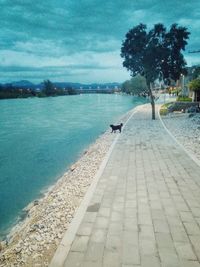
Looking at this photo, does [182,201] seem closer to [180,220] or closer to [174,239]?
[180,220]

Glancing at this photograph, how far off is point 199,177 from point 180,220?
144 inches

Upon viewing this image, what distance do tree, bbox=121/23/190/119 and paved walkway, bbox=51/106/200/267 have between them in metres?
21.5

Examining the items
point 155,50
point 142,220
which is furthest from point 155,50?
point 142,220

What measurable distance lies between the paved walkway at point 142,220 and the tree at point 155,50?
2155 cm

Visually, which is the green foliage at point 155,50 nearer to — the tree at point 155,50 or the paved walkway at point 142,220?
the tree at point 155,50

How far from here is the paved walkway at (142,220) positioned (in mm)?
5121

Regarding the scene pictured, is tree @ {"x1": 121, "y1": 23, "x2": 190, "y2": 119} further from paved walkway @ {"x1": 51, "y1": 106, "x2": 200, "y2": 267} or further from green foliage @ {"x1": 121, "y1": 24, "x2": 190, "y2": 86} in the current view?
paved walkway @ {"x1": 51, "y1": 106, "x2": 200, "y2": 267}

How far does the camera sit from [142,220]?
650 cm

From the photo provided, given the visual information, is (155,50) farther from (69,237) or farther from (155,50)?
(69,237)

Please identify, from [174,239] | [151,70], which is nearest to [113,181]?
[174,239]

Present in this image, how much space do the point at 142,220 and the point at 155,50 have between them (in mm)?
26540

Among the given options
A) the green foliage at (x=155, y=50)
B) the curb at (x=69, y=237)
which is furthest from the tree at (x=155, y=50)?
the curb at (x=69, y=237)

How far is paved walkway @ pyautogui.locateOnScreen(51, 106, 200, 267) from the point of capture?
5121 mm

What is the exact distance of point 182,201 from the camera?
7578 mm
